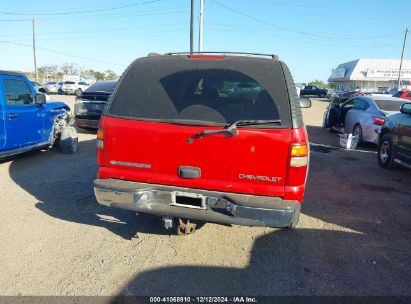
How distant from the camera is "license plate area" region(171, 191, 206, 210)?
3117mm

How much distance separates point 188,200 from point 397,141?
5536 millimetres

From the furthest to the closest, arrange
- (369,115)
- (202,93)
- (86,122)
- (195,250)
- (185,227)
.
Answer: (86,122), (369,115), (185,227), (195,250), (202,93)

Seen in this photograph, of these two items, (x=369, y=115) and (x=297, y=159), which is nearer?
(x=297, y=159)

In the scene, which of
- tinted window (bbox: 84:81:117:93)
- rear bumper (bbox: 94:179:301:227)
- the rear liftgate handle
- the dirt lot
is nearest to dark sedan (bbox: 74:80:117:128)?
tinted window (bbox: 84:81:117:93)

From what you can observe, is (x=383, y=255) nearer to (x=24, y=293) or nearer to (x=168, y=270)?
(x=168, y=270)

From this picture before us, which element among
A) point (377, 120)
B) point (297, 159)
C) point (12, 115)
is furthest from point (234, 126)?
point (377, 120)

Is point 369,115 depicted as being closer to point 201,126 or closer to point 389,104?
point 389,104

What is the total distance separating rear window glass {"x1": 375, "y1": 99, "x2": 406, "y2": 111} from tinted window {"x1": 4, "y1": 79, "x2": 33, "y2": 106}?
8.86 meters

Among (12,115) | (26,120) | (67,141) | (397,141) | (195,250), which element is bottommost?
(195,250)

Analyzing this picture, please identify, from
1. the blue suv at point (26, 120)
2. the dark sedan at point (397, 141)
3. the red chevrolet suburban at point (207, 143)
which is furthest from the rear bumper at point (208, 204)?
the dark sedan at point (397, 141)

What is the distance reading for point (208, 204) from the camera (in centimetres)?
311

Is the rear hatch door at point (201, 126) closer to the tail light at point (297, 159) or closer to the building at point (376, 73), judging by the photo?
the tail light at point (297, 159)

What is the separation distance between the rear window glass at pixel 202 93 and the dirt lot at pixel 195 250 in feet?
4.61

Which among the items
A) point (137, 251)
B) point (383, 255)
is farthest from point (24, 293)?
point (383, 255)
